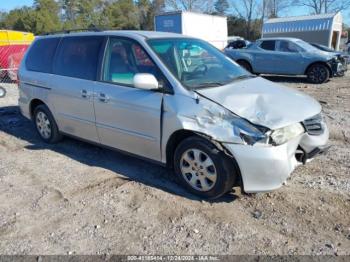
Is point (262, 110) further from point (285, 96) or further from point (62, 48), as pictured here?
point (62, 48)

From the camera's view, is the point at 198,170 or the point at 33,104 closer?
the point at 198,170

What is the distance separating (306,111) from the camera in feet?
12.1

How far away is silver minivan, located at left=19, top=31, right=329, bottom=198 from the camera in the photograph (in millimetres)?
3395

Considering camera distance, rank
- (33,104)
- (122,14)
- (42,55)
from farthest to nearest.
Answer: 1. (122,14)
2. (33,104)
3. (42,55)

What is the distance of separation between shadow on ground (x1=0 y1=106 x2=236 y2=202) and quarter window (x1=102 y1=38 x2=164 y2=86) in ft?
3.83

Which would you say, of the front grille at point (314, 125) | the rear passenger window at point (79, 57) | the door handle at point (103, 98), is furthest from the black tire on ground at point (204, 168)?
the rear passenger window at point (79, 57)

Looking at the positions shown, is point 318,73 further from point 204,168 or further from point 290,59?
point 204,168

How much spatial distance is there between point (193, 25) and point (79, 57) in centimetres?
1696

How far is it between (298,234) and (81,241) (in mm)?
1959

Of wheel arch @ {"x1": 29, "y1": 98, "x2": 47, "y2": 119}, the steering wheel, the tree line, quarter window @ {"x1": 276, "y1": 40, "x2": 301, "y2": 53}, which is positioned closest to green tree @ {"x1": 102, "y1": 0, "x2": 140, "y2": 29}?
the tree line

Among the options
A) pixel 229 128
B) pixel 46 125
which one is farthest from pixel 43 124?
pixel 229 128

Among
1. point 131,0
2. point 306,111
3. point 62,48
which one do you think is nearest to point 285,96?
point 306,111

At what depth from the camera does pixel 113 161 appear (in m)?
4.99

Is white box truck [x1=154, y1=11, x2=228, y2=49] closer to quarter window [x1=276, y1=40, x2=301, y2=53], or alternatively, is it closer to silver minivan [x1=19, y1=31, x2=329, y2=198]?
quarter window [x1=276, y1=40, x2=301, y2=53]
